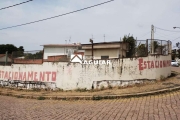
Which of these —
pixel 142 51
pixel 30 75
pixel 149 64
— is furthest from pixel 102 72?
pixel 30 75

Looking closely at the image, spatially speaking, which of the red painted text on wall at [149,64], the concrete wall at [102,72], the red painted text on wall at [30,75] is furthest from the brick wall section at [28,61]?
the red painted text on wall at [149,64]

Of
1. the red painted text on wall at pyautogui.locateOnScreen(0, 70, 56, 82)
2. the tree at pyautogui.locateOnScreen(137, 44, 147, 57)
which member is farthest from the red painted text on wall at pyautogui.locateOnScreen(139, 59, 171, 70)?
the red painted text on wall at pyautogui.locateOnScreen(0, 70, 56, 82)

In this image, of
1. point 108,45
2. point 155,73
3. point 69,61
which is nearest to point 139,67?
point 155,73

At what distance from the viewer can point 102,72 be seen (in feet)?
40.6

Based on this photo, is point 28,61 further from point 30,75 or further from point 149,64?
point 149,64

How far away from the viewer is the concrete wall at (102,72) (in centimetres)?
1214

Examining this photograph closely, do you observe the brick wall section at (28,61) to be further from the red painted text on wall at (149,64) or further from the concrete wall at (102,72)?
the red painted text on wall at (149,64)

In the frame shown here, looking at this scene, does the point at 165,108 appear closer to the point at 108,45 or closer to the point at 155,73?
the point at 155,73

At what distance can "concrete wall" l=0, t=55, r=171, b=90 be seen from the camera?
39.8ft

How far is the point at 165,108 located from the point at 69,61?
302 inches

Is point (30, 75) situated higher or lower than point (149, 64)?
lower

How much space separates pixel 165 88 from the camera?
10180 millimetres

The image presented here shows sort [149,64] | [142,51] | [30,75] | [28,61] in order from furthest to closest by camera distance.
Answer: [28,61] → [30,75] → [142,51] → [149,64]

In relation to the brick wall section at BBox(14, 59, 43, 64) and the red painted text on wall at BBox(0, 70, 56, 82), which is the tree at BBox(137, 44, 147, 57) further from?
the brick wall section at BBox(14, 59, 43, 64)
